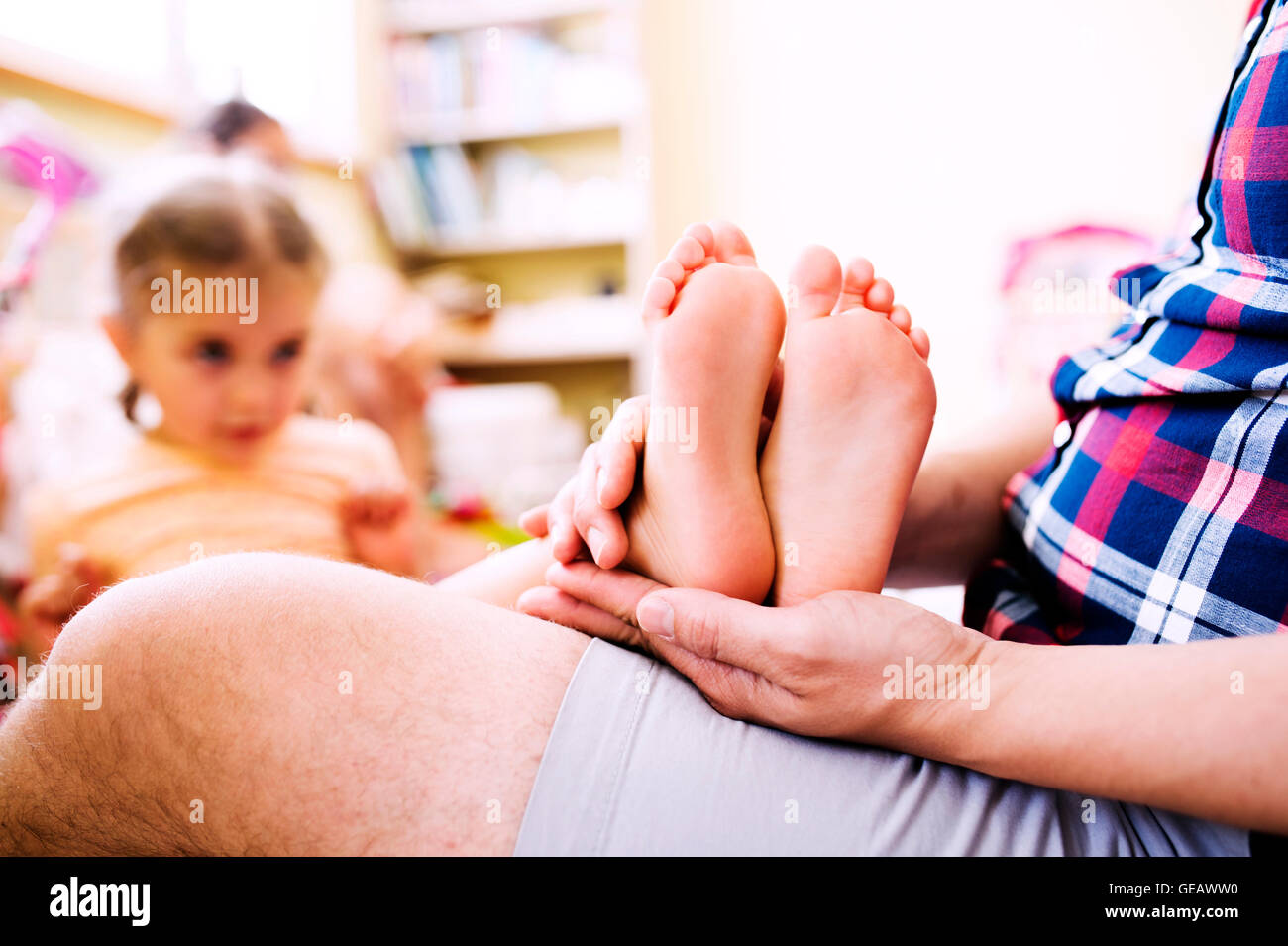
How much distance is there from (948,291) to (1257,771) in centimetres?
258

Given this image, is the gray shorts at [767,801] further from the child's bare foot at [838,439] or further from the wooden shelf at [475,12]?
the wooden shelf at [475,12]

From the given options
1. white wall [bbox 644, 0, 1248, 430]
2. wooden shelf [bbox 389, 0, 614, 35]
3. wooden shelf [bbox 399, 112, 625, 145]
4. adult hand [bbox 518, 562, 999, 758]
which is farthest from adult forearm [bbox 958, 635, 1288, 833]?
wooden shelf [bbox 389, 0, 614, 35]

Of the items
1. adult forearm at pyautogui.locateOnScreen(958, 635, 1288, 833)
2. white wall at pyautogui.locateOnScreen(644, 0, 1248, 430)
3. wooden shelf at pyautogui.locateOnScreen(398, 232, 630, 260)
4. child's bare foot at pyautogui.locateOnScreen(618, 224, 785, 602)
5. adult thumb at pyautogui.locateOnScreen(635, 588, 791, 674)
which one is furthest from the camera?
wooden shelf at pyautogui.locateOnScreen(398, 232, 630, 260)

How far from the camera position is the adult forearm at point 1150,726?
37cm

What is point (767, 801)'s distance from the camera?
419 millimetres

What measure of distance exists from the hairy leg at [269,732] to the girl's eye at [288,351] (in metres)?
0.92

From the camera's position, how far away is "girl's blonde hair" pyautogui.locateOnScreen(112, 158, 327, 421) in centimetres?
133

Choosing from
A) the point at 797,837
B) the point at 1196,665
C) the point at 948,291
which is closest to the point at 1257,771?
the point at 1196,665

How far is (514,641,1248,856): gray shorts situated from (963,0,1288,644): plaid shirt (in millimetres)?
129

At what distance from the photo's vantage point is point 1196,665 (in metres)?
0.40

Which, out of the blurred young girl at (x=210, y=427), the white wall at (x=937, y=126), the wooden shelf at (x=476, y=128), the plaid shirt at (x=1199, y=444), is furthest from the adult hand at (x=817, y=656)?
the wooden shelf at (x=476, y=128)

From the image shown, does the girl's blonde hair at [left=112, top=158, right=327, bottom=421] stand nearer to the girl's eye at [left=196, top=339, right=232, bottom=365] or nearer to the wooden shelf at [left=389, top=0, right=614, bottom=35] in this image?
the girl's eye at [left=196, top=339, right=232, bottom=365]

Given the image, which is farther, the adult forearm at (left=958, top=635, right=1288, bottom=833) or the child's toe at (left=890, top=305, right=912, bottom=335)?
the child's toe at (left=890, top=305, right=912, bottom=335)
